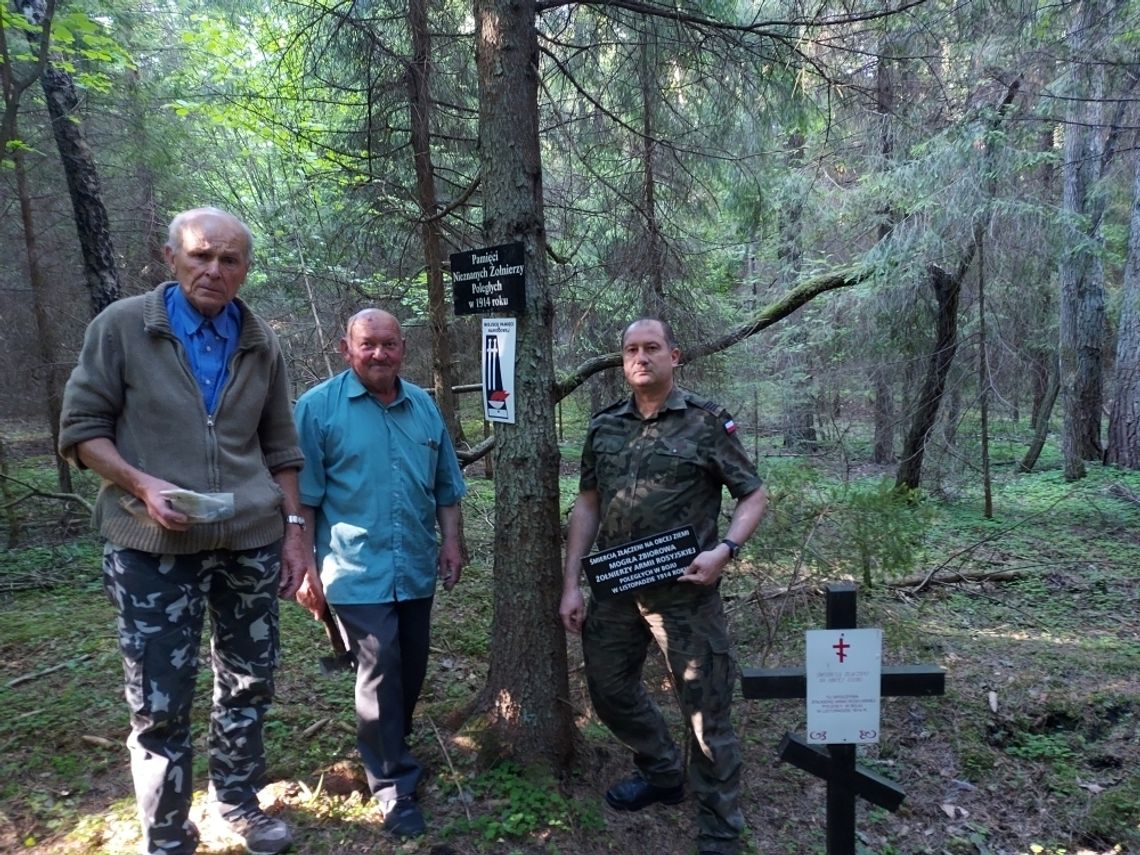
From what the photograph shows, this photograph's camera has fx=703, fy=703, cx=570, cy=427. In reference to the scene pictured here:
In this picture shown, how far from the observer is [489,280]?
3.19 m

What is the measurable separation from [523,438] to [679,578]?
0.93m

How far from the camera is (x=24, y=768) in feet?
10.4

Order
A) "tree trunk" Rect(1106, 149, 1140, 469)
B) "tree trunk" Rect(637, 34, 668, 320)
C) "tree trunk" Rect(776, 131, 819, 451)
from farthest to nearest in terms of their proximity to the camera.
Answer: "tree trunk" Rect(776, 131, 819, 451)
"tree trunk" Rect(1106, 149, 1140, 469)
"tree trunk" Rect(637, 34, 668, 320)

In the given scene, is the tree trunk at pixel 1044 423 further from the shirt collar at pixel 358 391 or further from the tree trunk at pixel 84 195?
the tree trunk at pixel 84 195

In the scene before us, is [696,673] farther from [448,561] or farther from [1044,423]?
[1044,423]

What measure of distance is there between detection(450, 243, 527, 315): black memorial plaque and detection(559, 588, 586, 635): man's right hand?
1.29 meters

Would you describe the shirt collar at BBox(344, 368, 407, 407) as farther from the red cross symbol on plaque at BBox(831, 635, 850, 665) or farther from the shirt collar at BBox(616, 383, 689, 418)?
the red cross symbol on plaque at BBox(831, 635, 850, 665)

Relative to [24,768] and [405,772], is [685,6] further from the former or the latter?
[24,768]

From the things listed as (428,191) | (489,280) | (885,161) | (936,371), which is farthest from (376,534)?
(936,371)

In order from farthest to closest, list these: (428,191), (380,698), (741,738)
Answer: (428,191), (741,738), (380,698)

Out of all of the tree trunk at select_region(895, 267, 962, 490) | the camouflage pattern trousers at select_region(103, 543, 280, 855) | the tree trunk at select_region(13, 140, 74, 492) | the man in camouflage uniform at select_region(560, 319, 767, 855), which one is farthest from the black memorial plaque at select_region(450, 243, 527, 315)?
the tree trunk at select_region(13, 140, 74, 492)

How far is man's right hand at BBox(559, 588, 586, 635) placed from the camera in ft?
10.2

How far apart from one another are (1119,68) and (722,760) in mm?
8513

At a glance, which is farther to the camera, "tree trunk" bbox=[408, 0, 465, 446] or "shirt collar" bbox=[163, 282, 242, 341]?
"tree trunk" bbox=[408, 0, 465, 446]
